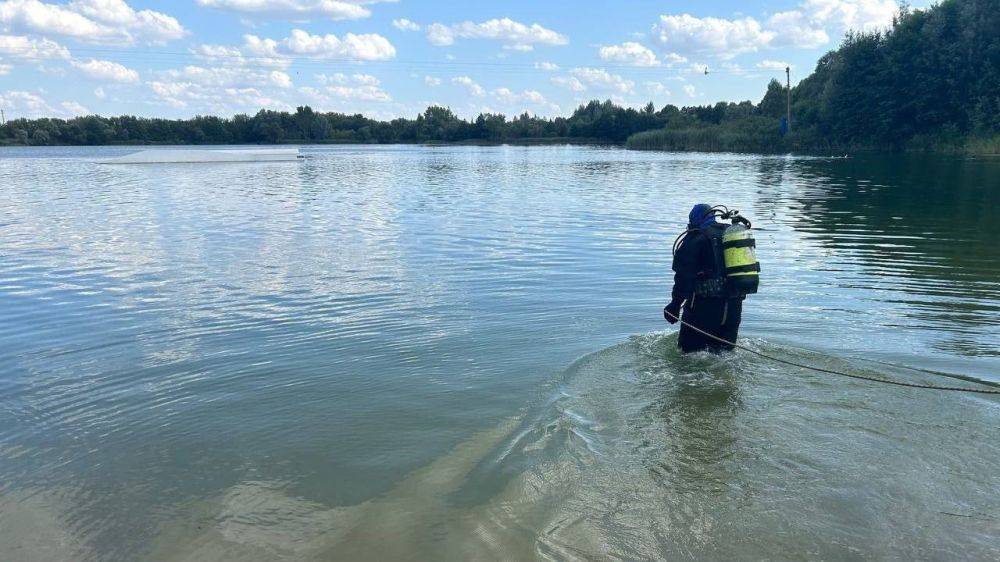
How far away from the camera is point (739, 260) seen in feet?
24.7

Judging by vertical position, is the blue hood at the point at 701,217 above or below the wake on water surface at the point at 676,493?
above

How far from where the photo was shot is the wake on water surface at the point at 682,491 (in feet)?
15.4

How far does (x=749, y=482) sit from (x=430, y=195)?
29.6 metres

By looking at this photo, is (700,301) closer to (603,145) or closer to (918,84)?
(918,84)

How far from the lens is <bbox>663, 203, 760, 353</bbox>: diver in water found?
7547 millimetres

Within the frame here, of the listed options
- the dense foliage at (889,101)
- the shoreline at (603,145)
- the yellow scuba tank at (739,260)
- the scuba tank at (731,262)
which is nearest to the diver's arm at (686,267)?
the scuba tank at (731,262)

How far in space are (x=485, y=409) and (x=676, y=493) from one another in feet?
8.21

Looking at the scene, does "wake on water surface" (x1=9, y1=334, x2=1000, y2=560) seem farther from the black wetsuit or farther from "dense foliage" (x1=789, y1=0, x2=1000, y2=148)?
"dense foliage" (x1=789, y1=0, x2=1000, y2=148)

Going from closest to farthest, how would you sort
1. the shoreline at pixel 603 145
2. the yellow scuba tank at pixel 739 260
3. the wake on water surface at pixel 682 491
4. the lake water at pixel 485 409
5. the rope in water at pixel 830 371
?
the wake on water surface at pixel 682 491 < the lake water at pixel 485 409 < the rope in water at pixel 830 371 < the yellow scuba tank at pixel 739 260 < the shoreline at pixel 603 145

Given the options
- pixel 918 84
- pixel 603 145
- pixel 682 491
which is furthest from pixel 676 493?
pixel 603 145

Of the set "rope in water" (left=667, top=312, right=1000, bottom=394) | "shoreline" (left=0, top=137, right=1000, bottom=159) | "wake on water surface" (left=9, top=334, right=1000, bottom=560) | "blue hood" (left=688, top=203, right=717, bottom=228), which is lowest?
"wake on water surface" (left=9, top=334, right=1000, bottom=560)

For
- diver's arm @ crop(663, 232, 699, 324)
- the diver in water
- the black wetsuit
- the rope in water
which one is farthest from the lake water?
diver's arm @ crop(663, 232, 699, 324)

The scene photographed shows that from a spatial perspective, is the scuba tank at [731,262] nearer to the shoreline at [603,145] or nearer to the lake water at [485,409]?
the lake water at [485,409]

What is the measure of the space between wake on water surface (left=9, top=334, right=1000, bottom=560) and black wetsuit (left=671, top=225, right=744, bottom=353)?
999mm
